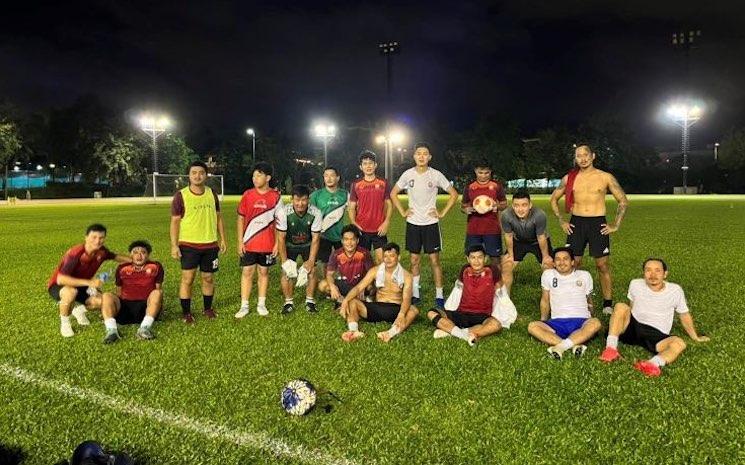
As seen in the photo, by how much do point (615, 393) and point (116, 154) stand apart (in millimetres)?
73189

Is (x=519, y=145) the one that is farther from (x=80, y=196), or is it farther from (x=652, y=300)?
(x=652, y=300)

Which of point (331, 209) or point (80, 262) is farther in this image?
point (331, 209)

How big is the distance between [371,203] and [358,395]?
12.7ft

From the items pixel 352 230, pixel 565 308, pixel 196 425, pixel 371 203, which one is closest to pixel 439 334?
pixel 565 308

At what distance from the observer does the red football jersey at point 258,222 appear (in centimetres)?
737

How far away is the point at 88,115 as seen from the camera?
232ft

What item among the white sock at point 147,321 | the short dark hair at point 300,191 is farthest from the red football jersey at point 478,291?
the white sock at point 147,321

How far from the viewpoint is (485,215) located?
822cm

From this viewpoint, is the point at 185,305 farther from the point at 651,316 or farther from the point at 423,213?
the point at 651,316

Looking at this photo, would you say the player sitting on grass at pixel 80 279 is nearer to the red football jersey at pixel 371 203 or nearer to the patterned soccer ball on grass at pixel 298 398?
the red football jersey at pixel 371 203

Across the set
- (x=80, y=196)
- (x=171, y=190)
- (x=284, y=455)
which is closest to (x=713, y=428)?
(x=284, y=455)

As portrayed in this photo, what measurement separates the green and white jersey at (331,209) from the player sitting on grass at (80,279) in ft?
8.74

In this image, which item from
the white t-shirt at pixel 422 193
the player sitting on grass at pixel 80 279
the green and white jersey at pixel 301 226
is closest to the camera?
the player sitting on grass at pixel 80 279

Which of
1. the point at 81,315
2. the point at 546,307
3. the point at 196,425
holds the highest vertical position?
the point at 546,307
